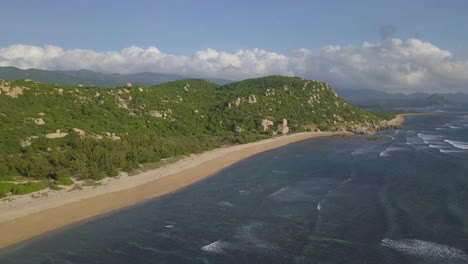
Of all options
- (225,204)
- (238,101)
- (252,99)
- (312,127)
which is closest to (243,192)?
(225,204)

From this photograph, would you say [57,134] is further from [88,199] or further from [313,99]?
[313,99]

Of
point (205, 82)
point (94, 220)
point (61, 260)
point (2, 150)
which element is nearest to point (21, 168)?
point (2, 150)

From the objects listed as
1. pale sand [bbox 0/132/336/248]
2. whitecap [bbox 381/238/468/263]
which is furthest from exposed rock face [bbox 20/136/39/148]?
whitecap [bbox 381/238/468/263]

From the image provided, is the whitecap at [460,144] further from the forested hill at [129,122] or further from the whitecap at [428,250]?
the whitecap at [428,250]

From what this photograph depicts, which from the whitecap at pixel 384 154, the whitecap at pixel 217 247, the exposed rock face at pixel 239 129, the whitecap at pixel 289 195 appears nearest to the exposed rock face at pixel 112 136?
the whitecap at pixel 289 195

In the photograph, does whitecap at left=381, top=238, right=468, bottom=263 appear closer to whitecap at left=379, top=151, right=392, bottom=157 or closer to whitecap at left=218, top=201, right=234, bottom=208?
whitecap at left=218, top=201, right=234, bottom=208
